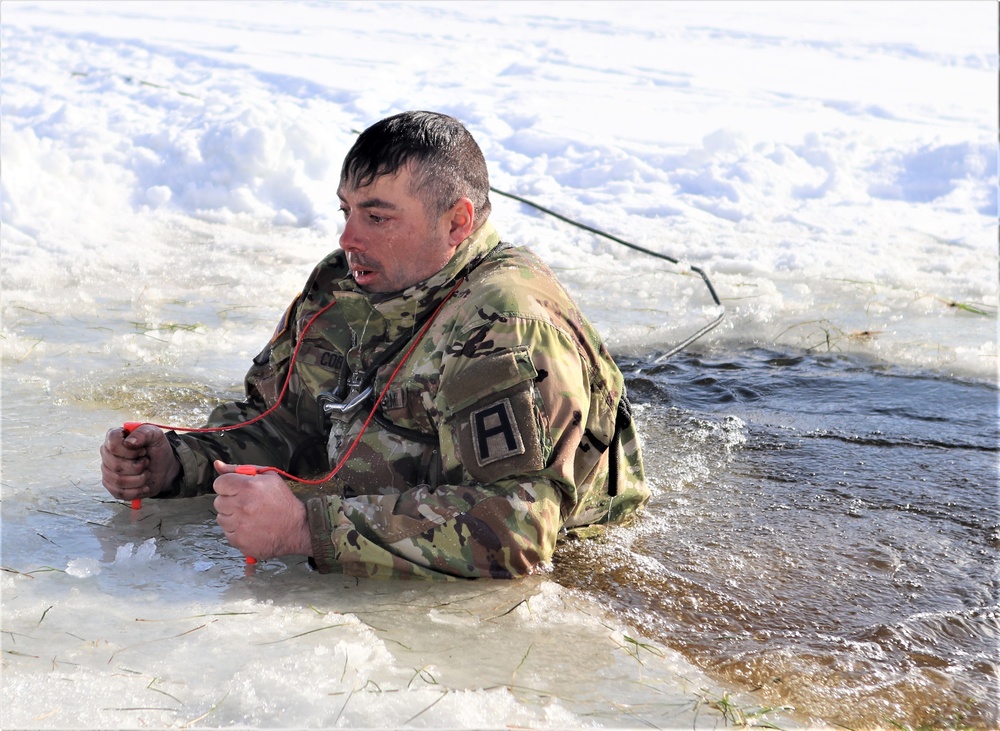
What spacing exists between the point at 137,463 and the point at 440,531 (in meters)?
1.03

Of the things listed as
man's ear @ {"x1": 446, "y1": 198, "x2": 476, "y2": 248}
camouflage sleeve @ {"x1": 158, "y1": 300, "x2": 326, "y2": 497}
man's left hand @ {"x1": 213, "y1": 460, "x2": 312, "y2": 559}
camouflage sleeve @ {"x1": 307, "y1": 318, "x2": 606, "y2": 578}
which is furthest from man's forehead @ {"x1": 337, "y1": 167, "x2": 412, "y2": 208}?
man's left hand @ {"x1": 213, "y1": 460, "x2": 312, "y2": 559}

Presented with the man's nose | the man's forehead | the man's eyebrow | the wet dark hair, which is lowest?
the man's nose

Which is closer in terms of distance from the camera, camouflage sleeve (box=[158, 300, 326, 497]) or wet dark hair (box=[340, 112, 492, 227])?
wet dark hair (box=[340, 112, 492, 227])

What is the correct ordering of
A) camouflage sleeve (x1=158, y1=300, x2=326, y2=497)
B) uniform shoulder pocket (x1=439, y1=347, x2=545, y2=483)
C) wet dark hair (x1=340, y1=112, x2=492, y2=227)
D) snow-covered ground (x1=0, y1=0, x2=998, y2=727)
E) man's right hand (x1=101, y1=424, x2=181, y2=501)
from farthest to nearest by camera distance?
camouflage sleeve (x1=158, y1=300, x2=326, y2=497) → man's right hand (x1=101, y1=424, x2=181, y2=501) → wet dark hair (x1=340, y1=112, x2=492, y2=227) → uniform shoulder pocket (x1=439, y1=347, x2=545, y2=483) → snow-covered ground (x1=0, y1=0, x2=998, y2=727)

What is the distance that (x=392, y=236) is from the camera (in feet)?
9.32

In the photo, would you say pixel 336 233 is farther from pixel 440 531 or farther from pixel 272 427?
pixel 440 531

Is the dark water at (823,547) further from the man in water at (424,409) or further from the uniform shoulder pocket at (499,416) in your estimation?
the uniform shoulder pocket at (499,416)

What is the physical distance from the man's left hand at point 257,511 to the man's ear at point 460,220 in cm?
81

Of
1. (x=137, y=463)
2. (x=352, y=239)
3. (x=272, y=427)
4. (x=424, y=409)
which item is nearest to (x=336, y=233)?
(x=272, y=427)

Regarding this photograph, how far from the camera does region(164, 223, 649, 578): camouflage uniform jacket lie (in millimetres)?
2564

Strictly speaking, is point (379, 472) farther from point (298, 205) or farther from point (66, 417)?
point (298, 205)

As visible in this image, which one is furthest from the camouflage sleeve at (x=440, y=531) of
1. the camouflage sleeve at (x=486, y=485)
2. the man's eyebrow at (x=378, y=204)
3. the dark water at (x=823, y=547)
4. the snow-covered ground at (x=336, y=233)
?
the man's eyebrow at (x=378, y=204)

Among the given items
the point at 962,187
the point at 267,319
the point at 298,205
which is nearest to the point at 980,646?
the point at 267,319

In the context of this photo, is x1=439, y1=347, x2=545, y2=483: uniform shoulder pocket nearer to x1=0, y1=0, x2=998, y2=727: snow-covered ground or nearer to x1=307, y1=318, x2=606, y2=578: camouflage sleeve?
x1=307, y1=318, x2=606, y2=578: camouflage sleeve
